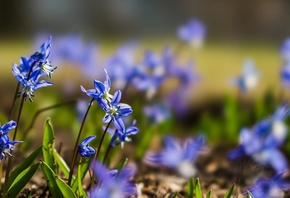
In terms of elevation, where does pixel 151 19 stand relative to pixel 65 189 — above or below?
above

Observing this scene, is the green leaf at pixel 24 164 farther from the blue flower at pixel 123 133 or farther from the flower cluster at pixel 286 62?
the flower cluster at pixel 286 62

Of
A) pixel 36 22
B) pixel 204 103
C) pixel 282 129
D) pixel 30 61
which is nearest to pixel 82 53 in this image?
pixel 204 103

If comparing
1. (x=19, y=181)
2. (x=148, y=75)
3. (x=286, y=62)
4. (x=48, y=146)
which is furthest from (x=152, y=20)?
(x=19, y=181)

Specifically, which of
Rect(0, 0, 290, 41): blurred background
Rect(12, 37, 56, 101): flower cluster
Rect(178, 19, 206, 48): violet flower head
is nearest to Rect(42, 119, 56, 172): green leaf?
Rect(12, 37, 56, 101): flower cluster

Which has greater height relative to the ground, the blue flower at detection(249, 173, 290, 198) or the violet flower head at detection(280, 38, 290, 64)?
the violet flower head at detection(280, 38, 290, 64)

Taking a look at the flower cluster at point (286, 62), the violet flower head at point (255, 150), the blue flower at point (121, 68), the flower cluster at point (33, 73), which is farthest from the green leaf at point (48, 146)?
the flower cluster at point (286, 62)

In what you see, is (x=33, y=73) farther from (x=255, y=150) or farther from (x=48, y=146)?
(x=255, y=150)

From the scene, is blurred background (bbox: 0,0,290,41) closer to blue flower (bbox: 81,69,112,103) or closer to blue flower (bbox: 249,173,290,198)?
blue flower (bbox: 249,173,290,198)

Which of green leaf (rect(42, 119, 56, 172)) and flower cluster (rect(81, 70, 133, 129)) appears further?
green leaf (rect(42, 119, 56, 172))

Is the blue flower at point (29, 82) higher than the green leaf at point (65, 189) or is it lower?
higher

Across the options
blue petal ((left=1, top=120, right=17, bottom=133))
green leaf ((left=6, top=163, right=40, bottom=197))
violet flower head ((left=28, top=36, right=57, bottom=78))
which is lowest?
green leaf ((left=6, top=163, right=40, bottom=197))
